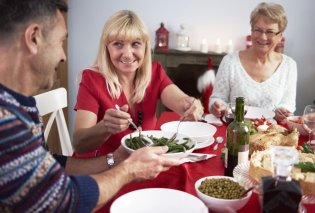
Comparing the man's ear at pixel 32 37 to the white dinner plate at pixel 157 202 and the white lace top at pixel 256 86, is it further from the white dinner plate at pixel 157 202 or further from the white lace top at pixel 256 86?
the white lace top at pixel 256 86

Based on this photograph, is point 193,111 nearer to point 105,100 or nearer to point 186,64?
point 105,100

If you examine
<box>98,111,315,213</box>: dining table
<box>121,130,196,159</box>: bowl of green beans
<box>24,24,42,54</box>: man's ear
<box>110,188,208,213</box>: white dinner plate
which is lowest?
<box>98,111,315,213</box>: dining table

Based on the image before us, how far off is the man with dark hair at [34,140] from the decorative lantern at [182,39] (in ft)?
9.37

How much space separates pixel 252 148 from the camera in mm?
1402

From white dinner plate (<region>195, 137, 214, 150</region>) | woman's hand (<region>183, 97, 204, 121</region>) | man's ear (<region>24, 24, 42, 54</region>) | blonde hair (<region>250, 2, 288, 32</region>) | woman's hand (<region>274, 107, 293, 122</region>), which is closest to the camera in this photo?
man's ear (<region>24, 24, 42, 54</region>)

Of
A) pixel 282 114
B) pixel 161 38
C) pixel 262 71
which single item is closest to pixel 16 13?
pixel 282 114

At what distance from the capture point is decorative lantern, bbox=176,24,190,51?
382cm

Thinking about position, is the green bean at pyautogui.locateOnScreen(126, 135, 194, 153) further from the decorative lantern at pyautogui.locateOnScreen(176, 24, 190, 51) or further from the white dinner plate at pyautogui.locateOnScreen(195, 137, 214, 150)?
the decorative lantern at pyautogui.locateOnScreen(176, 24, 190, 51)

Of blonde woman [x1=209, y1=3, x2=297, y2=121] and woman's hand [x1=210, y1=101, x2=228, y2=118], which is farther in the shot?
blonde woman [x1=209, y1=3, x2=297, y2=121]

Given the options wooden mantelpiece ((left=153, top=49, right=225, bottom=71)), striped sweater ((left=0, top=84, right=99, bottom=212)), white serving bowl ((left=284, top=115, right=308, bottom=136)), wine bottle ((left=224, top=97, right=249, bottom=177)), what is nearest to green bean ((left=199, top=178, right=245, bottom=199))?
wine bottle ((left=224, top=97, right=249, bottom=177))

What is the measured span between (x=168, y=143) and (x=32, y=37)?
2.20ft

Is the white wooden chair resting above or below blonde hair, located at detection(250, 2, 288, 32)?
below

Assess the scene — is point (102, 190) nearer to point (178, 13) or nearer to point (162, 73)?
point (162, 73)

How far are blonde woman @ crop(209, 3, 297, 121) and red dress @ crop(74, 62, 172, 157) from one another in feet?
1.75
